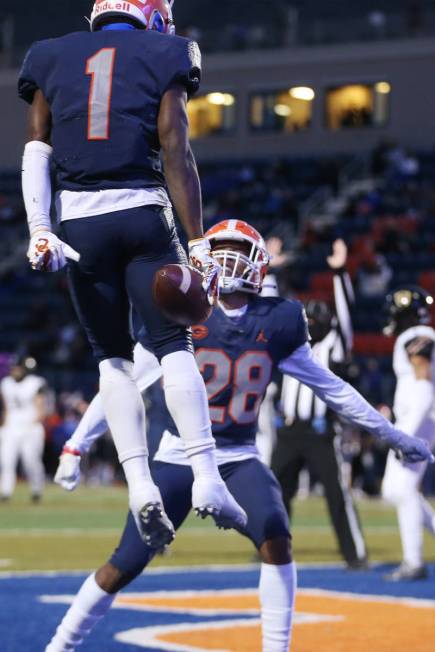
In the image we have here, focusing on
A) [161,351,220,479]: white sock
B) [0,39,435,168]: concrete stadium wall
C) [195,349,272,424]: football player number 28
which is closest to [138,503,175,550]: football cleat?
[161,351,220,479]: white sock

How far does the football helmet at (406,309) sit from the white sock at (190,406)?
4.88 meters

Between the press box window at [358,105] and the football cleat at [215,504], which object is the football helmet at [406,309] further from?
the press box window at [358,105]

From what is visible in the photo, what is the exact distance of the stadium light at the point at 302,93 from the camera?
111 feet

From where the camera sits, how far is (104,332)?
199 inches

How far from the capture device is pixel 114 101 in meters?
4.82

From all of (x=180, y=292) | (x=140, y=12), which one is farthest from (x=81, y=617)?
(x=140, y=12)

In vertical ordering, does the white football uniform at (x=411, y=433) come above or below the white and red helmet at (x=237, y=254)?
below

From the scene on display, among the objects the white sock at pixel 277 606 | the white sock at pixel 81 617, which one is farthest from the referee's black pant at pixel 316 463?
the white sock at pixel 81 617

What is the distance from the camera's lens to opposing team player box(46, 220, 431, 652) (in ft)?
18.7

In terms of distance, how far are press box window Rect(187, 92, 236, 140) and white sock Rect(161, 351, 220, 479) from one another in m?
30.7

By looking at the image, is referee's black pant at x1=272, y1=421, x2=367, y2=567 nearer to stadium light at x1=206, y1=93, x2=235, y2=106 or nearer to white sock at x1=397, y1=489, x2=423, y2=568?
white sock at x1=397, y1=489, x2=423, y2=568

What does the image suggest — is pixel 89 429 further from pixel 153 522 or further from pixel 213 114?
pixel 213 114

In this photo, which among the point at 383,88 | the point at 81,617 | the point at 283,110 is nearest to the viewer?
the point at 81,617

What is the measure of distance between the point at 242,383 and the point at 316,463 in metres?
5.21
